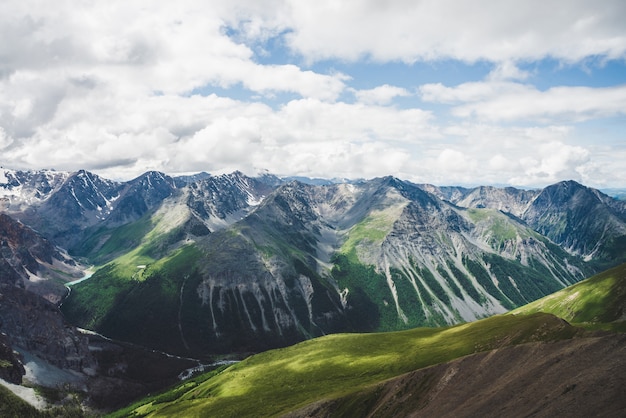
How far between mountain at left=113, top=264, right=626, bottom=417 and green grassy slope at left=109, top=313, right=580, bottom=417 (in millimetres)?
510

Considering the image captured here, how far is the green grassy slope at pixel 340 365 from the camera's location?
103438mm

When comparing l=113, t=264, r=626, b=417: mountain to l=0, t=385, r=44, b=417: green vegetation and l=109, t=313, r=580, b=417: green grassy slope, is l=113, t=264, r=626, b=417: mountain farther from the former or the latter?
l=0, t=385, r=44, b=417: green vegetation

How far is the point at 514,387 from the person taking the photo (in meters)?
67.8

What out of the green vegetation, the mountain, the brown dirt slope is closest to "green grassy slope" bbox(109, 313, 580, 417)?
the mountain

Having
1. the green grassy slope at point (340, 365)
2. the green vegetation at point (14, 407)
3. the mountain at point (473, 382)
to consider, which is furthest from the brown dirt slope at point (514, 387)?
the green vegetation at point (14, 407)

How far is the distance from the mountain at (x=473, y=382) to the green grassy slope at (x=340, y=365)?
1.67 ft

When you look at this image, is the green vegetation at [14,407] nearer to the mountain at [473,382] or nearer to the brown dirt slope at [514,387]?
the mountain at [473,382]

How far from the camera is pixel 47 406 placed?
629 feet

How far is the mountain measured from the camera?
59844 millimetres

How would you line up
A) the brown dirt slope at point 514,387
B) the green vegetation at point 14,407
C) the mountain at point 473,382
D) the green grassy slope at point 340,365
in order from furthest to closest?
the green vegetation at point 14,407 → the green grassy slope at point 340,365 → the mountain at point 473,382 → the brown dirt slope at point 514,387

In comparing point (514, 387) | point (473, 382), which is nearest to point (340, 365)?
point (473, 382)

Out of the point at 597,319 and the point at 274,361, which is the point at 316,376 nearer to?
the point at 274,361

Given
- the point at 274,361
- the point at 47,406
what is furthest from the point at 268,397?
the point at 47,406

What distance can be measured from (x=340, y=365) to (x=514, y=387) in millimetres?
96764
